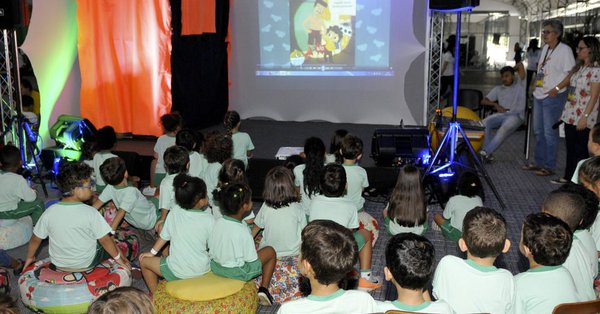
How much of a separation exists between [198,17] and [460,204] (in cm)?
573

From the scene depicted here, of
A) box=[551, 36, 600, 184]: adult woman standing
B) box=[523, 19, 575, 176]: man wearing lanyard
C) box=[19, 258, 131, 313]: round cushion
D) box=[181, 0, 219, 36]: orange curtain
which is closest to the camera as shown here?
box=[19, 258, 131, 313]: round cushion

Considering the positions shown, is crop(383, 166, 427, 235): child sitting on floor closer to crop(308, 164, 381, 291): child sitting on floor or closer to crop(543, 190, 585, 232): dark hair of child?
crop(308, 164, 381, 291): child sitting on floor

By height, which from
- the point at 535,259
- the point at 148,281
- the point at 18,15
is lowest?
the point at 148,281

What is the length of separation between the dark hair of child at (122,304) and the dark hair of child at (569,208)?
1903mm

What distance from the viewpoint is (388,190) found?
17.5ft

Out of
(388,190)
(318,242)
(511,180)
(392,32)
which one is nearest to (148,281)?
(318,242)

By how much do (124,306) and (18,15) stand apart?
4.80 metres

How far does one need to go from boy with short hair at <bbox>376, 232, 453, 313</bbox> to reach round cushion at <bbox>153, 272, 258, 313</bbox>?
41.9 inches

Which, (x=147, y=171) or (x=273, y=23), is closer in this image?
(x=147, y=171)

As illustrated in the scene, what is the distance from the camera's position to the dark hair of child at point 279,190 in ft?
11.1

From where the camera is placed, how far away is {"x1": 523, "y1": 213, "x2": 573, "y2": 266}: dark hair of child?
2.25m

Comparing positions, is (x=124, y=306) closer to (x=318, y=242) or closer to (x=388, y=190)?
(x=318, y=242)

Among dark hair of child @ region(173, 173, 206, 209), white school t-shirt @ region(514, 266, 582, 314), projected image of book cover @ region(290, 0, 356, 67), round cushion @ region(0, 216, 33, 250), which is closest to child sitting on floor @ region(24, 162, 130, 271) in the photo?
dark hair of child @ region(173, 173, 206, 209)

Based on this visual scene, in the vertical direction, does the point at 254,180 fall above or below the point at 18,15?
below
